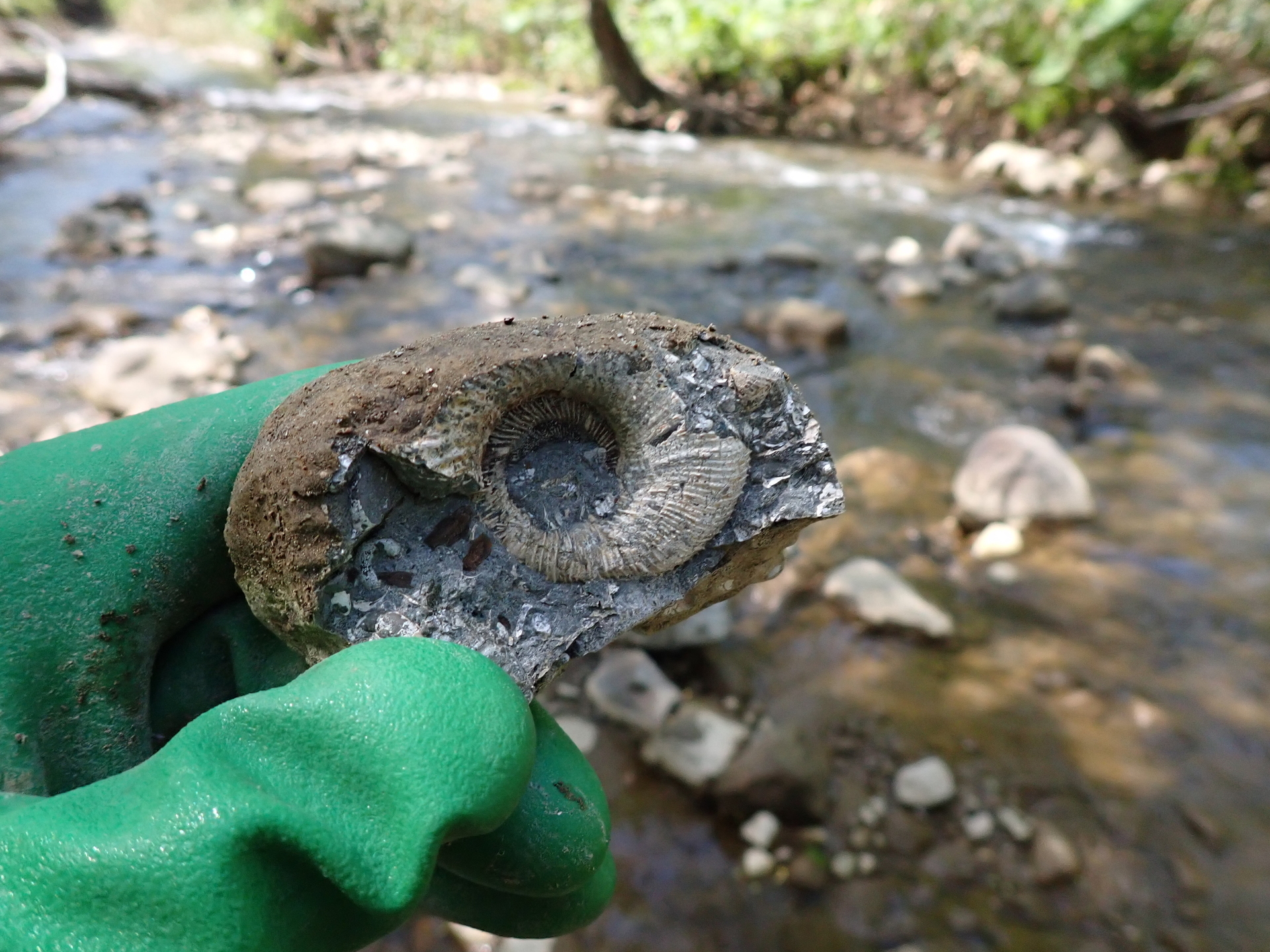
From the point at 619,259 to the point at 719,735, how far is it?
15.1 ft

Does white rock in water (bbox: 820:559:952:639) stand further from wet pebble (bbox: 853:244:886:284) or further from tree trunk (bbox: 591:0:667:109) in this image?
tree trunk (bbox: 591:0:667:109)

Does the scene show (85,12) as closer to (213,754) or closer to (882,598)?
(882,598)

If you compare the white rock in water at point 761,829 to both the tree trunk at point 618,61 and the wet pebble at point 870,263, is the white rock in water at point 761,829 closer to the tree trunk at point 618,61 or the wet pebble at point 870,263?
the wet pebble at point 870,263

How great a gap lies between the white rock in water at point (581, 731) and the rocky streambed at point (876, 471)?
0.01 m

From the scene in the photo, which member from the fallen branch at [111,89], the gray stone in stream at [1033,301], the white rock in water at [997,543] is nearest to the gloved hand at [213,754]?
the white rock in water at [997,543]

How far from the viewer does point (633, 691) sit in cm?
297

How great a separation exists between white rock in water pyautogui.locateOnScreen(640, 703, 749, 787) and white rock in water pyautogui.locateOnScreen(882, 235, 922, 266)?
4.71 meters

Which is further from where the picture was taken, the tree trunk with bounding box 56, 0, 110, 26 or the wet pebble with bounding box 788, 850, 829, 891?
the tree trunk with bounding box 56, 0, 110, 26

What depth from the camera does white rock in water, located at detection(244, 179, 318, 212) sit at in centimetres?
718

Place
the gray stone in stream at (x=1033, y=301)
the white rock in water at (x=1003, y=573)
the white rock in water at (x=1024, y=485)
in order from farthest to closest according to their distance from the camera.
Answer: the gray stone in stream at (x=1033, y=301), the white rock in water at (x=1024, y=485), the white rock in water at (x=1003, y=573)

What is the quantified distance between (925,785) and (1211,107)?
25.1ft

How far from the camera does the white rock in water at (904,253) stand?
21.4ft

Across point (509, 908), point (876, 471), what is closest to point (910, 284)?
point (876, 471)

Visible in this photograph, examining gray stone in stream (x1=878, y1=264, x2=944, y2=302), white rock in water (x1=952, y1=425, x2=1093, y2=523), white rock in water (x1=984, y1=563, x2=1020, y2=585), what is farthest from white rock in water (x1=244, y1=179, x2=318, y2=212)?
white rock in water (x1=984, y1=563, x2=1020, y2=585)
